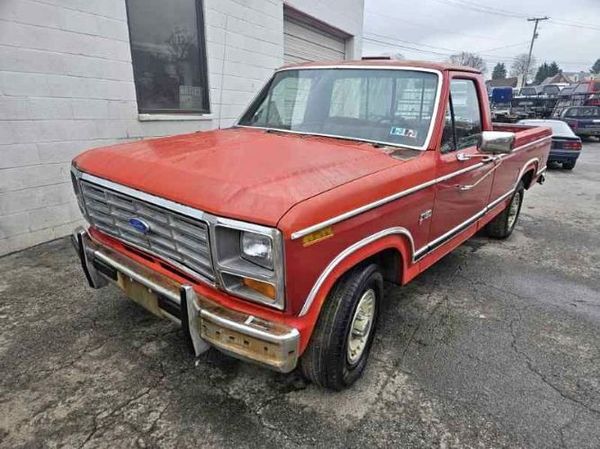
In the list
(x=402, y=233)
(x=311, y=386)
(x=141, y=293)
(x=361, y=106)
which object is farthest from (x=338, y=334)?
(x=361, y=106)

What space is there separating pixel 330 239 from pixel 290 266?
292mm

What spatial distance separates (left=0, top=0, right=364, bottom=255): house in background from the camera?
170 inches

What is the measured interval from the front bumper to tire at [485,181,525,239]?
171 inches

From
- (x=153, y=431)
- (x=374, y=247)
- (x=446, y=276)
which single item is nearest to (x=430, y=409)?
(x=374, y=247)

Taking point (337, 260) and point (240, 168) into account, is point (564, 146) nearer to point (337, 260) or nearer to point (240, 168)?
point (337, 260)

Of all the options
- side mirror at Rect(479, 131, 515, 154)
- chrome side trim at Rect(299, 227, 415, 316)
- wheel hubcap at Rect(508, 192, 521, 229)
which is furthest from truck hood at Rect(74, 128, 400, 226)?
wheel hubcap at Rect(508, 192, 521, 229)

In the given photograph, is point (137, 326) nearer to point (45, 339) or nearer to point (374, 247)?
point (45, 339)

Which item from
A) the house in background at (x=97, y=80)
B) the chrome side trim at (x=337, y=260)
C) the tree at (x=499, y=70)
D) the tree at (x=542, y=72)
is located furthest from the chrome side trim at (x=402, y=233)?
the tree at (x=499, y=70)

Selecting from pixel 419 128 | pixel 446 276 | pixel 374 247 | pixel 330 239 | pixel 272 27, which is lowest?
pixel 446 276

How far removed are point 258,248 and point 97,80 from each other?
4.18m

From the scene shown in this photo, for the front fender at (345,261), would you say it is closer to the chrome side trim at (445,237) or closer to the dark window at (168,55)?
the chrome side trim at (445,237)

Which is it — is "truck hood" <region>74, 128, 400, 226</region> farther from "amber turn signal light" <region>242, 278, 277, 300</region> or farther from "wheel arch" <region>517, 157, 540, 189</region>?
"wheel arch" <region>517, 157, 540, 189</region>

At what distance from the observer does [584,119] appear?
61.1ft

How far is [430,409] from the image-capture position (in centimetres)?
245
